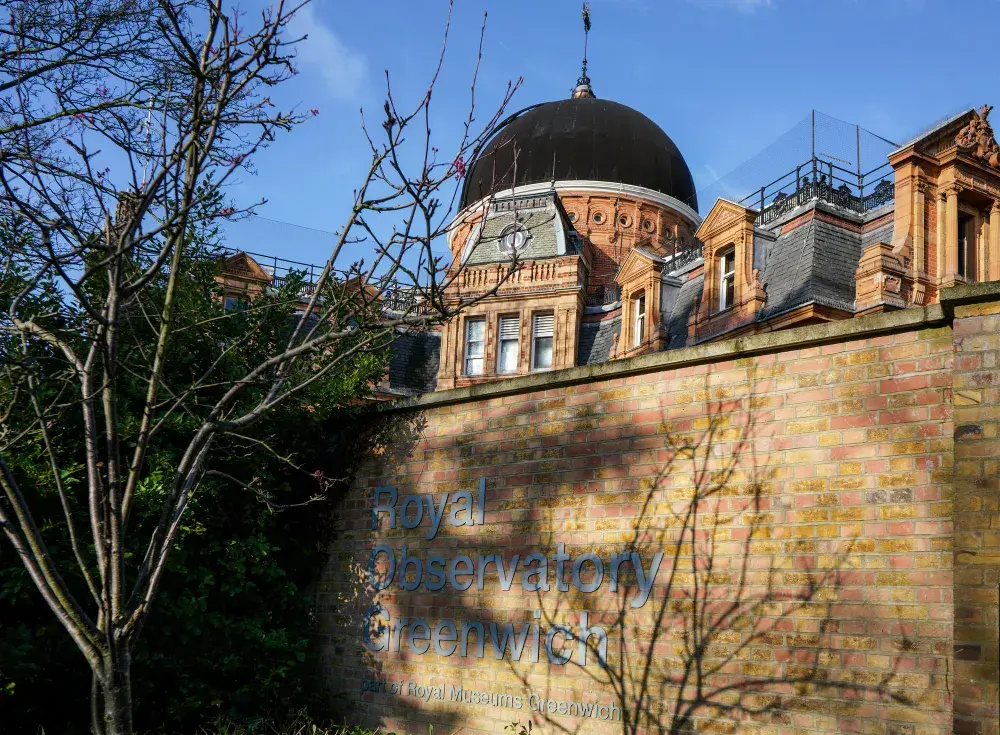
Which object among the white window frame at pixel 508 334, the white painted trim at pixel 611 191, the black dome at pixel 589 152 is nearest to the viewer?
the white window frame at pixel 508 334

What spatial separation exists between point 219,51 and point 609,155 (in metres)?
30.2

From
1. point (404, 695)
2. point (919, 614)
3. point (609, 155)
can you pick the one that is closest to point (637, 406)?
point (919, 614)

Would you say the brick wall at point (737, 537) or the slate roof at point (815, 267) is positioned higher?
the slate roof at point (815, 267)

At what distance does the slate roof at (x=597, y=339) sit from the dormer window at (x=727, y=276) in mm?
4558

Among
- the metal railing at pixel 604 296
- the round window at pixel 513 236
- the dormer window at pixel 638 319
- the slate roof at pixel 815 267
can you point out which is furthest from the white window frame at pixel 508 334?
the slate roof at pixel 815 267

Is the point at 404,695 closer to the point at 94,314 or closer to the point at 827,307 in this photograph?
the point at 94,314

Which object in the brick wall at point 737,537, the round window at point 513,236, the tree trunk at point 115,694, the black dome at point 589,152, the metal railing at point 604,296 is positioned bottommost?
the tree trunk at point 115,694

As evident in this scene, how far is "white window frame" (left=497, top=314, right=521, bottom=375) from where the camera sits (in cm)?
A: 2727

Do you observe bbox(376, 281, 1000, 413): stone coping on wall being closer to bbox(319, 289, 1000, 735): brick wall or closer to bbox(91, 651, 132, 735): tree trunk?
bbox(319, 289, 1000, 735): brick wall

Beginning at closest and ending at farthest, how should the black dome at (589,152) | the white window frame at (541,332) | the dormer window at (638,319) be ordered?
the dormer window at (638,319), the white window frame at (541,332), the black dome at (589,152)

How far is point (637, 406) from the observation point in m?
7.68

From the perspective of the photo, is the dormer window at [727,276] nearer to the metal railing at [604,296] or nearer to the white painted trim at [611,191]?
the metal railing at [604,296]

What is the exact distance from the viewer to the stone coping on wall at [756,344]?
5.91 m

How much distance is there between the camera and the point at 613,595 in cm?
751
